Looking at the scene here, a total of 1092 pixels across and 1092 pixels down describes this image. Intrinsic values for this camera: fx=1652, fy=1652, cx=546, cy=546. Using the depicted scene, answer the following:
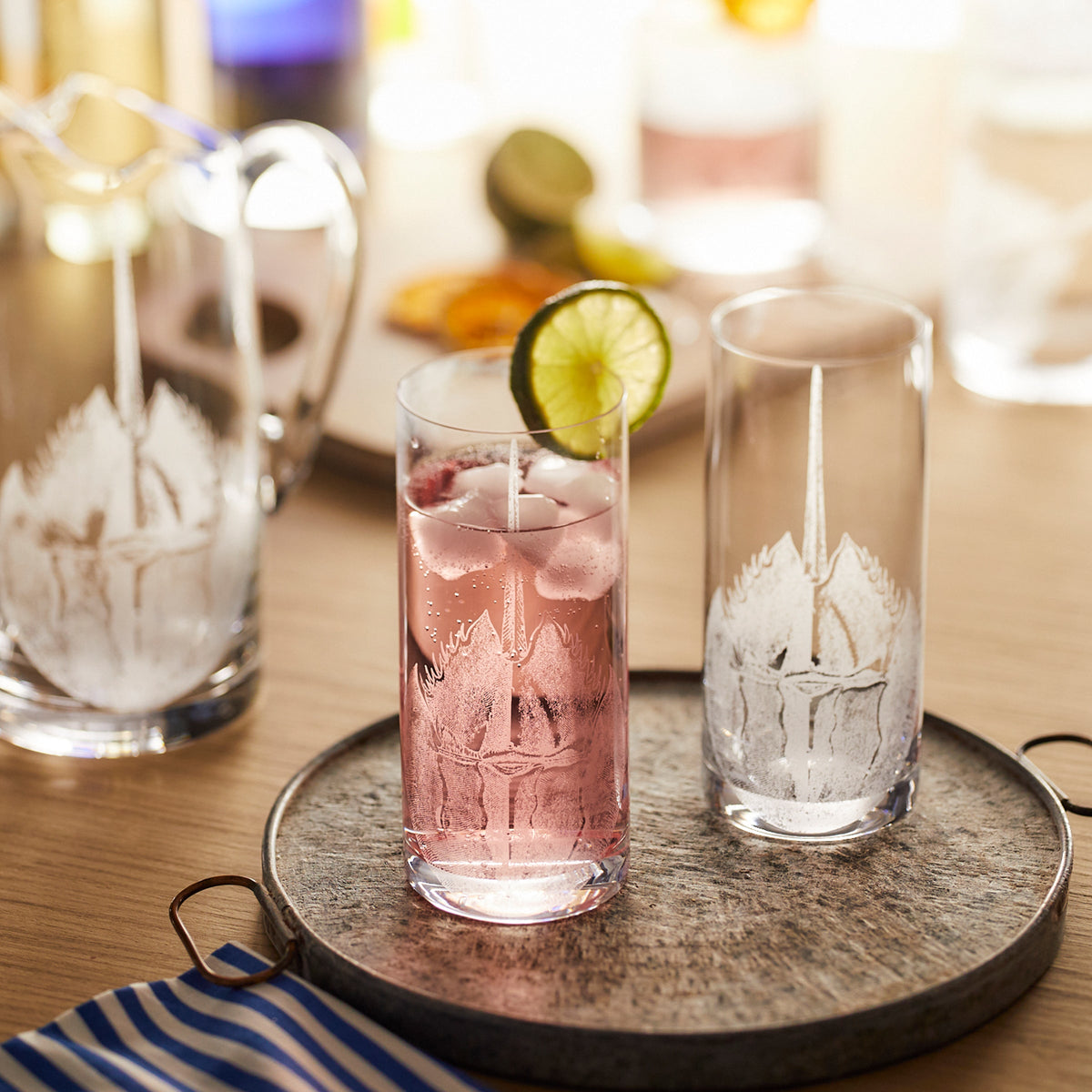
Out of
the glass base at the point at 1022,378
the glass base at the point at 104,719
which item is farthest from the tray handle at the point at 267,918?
the glass base at the point at 1022,378

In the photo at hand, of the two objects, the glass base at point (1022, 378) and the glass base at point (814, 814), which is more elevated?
the glass base at point (1022, 378)

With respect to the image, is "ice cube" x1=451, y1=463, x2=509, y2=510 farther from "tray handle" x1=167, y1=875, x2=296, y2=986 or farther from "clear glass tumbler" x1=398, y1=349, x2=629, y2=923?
"tray handle" x1=167, y1=875, x2=296, y2=986

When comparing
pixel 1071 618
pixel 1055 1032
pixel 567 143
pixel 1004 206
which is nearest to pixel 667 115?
pixel 567 143

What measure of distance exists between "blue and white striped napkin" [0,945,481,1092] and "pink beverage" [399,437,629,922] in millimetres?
65

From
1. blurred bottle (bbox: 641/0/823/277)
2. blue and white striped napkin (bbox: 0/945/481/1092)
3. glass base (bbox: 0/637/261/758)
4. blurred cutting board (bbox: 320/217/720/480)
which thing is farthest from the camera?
blurred bottle (bbox: 641/0/823/277)

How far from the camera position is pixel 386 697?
2.65ft

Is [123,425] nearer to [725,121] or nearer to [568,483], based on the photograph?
[568,483]

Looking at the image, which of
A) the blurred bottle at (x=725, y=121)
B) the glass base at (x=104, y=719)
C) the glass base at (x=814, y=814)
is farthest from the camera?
the blurred bottle at (x=725, y=121)

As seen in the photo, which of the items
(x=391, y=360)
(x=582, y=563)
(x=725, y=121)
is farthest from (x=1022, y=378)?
(x=582, y=563)

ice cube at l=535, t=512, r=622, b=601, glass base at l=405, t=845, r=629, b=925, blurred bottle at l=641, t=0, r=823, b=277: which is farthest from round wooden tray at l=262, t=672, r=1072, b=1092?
blurred bottle at l=641, t=0, r=823, b=277

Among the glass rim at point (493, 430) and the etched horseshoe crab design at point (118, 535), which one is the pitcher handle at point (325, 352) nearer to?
the etched horseshoe crab design at point (118, 535)

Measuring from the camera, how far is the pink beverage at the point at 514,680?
57cm

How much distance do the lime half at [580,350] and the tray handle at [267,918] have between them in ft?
0.66

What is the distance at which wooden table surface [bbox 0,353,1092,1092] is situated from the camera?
1.97 ft
